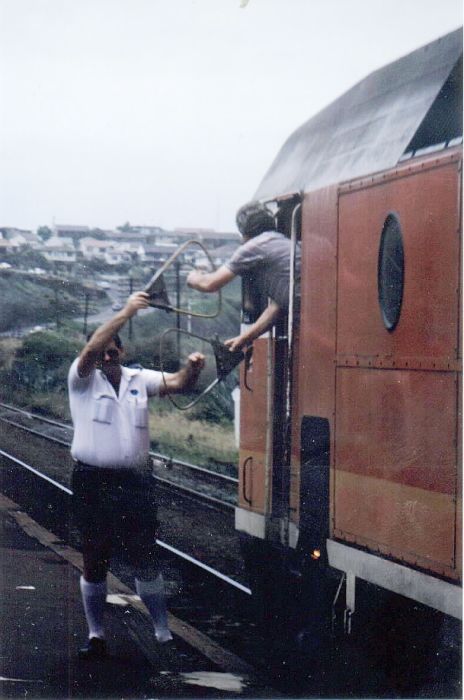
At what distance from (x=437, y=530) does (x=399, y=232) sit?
1.08 meters

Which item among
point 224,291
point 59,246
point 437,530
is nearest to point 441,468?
point 437,530

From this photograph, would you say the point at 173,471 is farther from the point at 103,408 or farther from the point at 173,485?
the point at 103,408

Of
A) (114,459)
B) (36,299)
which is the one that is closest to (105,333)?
(36,299)

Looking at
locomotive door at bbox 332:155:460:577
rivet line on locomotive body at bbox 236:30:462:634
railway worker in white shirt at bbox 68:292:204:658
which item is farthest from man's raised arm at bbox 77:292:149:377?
locomotive door at bbox 332:155:460:577

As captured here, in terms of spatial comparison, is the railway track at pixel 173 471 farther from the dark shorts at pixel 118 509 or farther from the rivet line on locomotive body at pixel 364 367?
the rivet line on locomotive body at pixel 364 367

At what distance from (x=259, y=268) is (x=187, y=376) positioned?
0.54 metres

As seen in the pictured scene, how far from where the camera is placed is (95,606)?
4176 mm

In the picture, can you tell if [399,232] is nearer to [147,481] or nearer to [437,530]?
[437,530]

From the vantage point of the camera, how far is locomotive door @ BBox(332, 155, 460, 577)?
3.55 metres

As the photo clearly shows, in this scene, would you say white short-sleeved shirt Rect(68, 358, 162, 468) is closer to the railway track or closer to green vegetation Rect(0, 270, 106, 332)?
the railway track

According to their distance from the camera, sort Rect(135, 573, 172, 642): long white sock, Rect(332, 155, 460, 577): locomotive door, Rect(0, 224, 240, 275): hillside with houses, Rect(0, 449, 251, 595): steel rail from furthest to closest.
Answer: Rect(0, 449, 251, 595): steel rail < Rect(0, 224, 240, 275): hillside with houses < Rect(135, 573, 172, 642): long white sock < Rect(332, 155, 460, 577): locomotive door

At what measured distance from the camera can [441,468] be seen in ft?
11.7

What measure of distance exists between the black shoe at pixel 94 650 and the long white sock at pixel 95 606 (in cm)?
3

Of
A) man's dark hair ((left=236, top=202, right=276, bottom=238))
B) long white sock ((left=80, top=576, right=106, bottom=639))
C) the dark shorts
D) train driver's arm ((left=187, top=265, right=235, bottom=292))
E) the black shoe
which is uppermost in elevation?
man's dark hair ((left=236, top=202, right=276, bottom=238))
